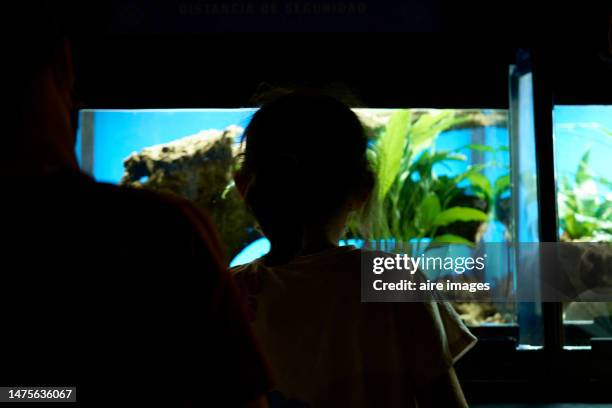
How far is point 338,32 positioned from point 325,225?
8.66 feet

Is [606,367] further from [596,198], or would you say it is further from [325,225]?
[325,225]

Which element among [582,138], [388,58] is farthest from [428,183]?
[388,58]

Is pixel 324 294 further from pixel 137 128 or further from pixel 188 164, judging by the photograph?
pixel 188 164

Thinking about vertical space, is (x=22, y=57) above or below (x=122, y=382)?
above

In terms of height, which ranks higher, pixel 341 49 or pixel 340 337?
pixel 341 49

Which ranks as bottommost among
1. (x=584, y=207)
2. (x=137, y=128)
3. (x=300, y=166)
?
(x=300, y=166)

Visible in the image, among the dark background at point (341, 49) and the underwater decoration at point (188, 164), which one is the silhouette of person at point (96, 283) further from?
the underwater decoration at point (188, 164)

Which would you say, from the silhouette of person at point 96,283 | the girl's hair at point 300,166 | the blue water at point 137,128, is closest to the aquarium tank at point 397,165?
the blue water at point 137,128

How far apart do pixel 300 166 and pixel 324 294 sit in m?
0.17

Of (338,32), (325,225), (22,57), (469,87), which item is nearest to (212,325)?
(22,57)

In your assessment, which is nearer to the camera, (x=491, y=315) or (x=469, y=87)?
(x=469, y=87)

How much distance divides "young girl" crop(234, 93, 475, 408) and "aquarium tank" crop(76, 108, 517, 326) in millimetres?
2958

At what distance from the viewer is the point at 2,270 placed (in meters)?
0.41

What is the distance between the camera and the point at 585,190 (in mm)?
3910
